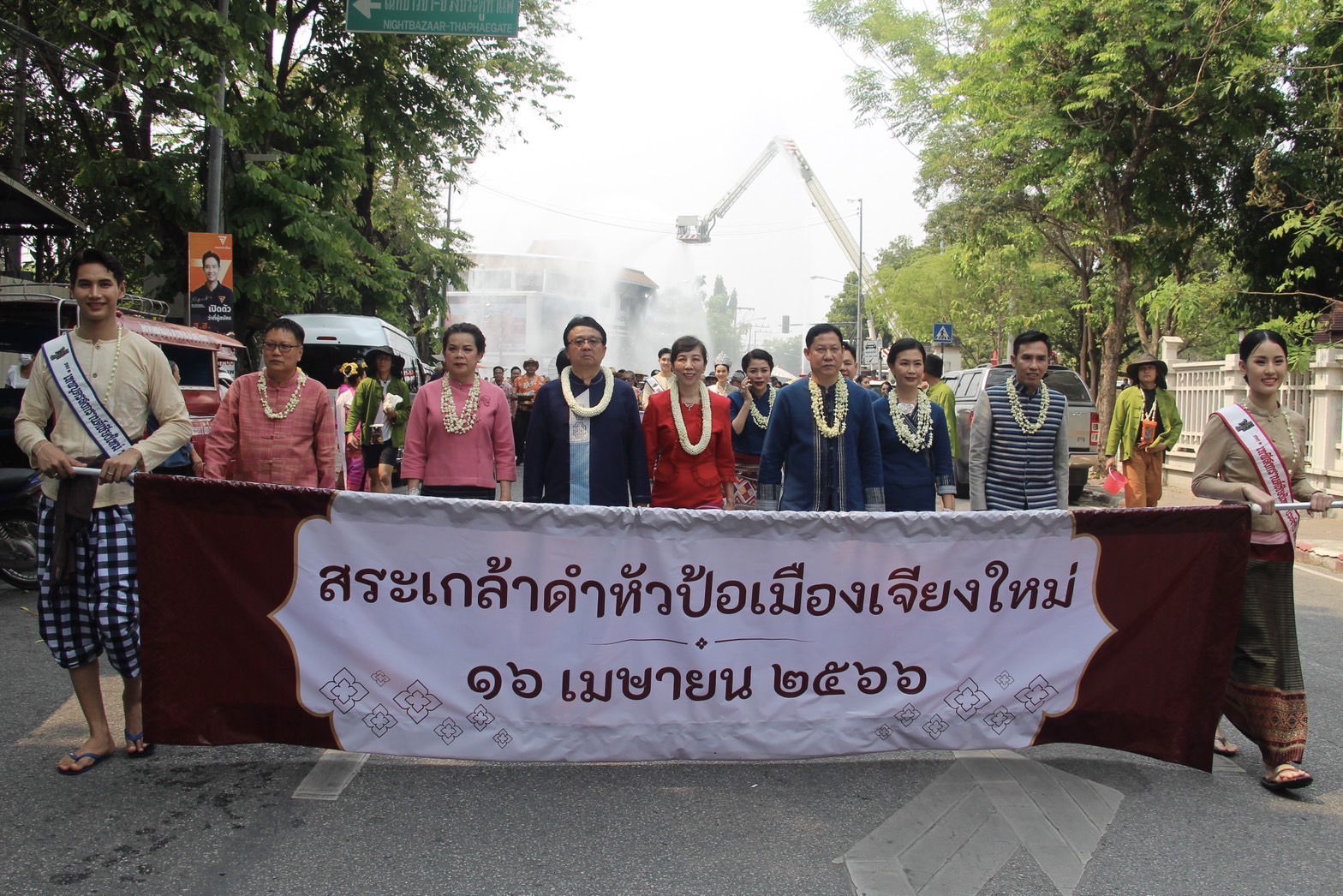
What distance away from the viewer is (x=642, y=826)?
363 centimetres

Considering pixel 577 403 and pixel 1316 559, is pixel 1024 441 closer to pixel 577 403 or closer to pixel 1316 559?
pixel 577 403

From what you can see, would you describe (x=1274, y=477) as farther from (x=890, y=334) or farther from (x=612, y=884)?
(x=890, y=334)

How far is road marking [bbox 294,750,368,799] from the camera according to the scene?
3857 mm

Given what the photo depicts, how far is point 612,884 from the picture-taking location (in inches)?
126

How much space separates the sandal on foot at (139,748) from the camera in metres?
4.18

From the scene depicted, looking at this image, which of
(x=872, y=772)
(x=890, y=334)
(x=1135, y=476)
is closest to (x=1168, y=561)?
(x=872, y=772)

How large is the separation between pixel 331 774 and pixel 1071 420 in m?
12.4

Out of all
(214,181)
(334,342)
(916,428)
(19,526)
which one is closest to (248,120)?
(214,181)

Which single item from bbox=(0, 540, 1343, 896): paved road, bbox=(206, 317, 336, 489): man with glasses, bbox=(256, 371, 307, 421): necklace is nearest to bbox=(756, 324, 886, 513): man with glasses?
bbox=(0, 540, 1343, 896): paved road

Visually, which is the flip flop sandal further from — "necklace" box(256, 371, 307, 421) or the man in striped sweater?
the man in striped sweater

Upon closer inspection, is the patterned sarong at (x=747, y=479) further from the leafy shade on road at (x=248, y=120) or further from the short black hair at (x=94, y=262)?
the leafy shade on road at (x=248, y=120)

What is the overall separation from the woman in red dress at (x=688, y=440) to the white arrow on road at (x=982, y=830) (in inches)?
78.9

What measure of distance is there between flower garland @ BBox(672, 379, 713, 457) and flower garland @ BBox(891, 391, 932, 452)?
1012 mm

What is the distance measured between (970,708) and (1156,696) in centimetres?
73
